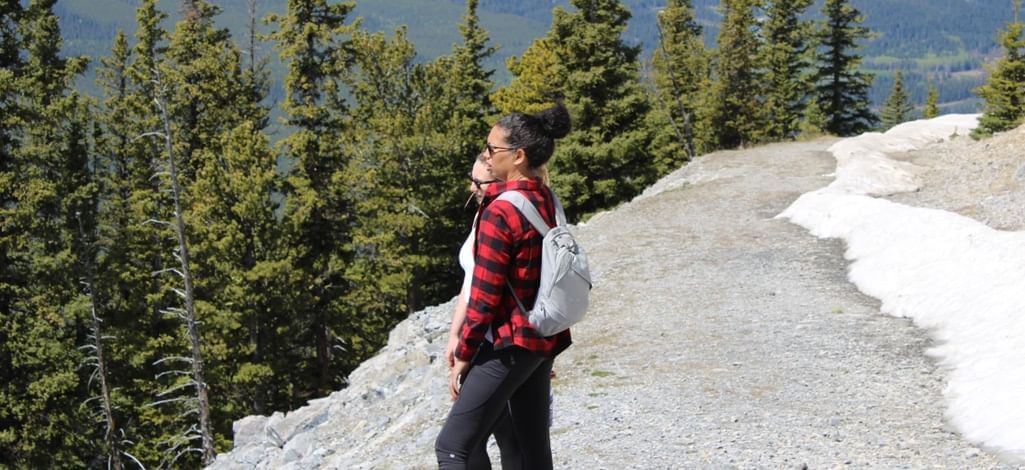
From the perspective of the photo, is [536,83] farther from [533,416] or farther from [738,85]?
[533,416]

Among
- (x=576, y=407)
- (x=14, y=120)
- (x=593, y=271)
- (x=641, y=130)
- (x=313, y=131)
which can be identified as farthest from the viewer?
(x=641, y=130)

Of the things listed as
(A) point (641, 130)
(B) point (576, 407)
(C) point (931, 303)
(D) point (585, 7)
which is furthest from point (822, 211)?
(D) point (585, 7)

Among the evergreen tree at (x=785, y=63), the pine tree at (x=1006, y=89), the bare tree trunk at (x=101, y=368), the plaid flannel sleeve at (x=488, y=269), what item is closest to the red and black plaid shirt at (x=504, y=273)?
the plaid flannel sleeve at (x=488, y=269)

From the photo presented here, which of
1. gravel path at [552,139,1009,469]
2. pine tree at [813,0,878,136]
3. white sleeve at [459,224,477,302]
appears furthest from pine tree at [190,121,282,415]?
pine tree at [813,0,878,136]

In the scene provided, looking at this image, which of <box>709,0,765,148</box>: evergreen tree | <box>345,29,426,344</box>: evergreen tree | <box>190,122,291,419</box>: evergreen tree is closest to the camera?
<box>190,122,291,419</box>: evergreen tree

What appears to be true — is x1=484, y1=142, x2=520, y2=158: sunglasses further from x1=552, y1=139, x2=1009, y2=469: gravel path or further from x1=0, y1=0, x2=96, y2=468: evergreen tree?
x1=0, y1=0, x2=96, y2=468: evergreen tree

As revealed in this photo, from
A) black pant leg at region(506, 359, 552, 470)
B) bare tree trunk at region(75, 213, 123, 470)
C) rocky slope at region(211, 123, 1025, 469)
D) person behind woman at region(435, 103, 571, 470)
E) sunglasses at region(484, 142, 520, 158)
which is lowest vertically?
bare tree trunk at region(75, 213, 123, 470)

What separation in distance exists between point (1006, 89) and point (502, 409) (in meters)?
32.9

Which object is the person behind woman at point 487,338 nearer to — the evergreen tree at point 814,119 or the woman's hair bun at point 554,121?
the woman's hair bun at point 554,121

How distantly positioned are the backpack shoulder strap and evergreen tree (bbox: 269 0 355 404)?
2390 centimetres

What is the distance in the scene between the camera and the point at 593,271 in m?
15.7

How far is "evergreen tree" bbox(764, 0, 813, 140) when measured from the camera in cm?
4809

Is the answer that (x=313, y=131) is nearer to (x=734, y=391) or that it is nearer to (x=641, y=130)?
(x=641, y=130)

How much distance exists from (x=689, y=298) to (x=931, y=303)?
3321 millimetres
